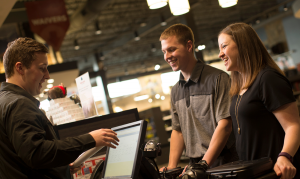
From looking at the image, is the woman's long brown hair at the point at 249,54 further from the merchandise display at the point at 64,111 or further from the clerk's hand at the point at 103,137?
the merchandise display at the point at 64,111

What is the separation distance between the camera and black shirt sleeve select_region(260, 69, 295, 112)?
1.38 m

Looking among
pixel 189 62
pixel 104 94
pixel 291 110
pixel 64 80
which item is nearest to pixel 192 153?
pixel 189 62

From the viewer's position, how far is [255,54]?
1565 mm

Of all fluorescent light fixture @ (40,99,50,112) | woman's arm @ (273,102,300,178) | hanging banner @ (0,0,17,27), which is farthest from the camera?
hanging banner @ (0,0,17,27)

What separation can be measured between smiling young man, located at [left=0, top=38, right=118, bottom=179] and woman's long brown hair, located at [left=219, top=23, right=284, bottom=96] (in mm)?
813

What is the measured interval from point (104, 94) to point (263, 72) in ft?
29.8

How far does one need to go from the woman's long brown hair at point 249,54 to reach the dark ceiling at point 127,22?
19.7 ft

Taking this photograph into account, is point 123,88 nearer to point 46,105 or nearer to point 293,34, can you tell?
point 293,34

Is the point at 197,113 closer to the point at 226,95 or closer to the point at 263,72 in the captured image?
the point at 226,95

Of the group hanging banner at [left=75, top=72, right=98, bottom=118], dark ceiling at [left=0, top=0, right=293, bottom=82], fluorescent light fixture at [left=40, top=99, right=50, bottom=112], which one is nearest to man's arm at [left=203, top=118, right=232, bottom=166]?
hanging banner at [left=75, top=72, right=98, bottom=118]

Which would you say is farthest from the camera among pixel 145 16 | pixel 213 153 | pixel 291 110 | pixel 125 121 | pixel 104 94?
pixel 145 16

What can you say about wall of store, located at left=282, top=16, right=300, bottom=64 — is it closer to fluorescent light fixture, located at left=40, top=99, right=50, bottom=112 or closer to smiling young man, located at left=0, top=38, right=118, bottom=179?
fluorescent light fixture, located at left=40, top=99, right=50, bottom=112

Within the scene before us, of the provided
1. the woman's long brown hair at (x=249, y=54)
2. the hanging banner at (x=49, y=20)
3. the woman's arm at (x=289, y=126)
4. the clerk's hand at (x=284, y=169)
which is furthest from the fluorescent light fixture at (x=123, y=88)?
the clerk's hand at (x=284, y=169)

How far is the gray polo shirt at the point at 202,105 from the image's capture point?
72.1 inches
